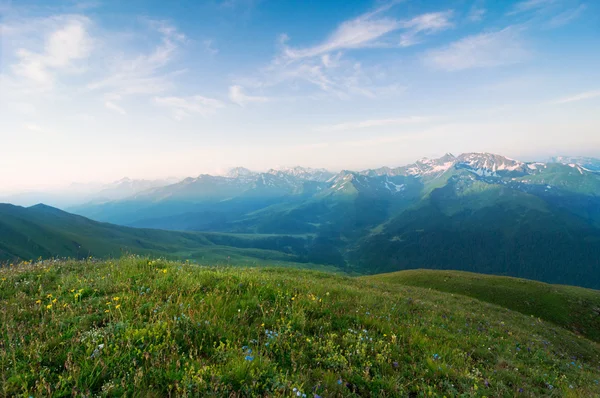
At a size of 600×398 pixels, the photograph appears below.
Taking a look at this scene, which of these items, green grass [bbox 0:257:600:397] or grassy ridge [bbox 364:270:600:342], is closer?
green grass [bbox 0:257:600:397]

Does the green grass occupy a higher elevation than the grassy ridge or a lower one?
higher

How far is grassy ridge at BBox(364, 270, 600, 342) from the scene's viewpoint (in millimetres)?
33534

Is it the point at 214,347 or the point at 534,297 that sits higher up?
the point at 214,347

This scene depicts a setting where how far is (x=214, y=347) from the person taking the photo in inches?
194

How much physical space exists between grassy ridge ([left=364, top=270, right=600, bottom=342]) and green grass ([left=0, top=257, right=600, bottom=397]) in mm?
34342

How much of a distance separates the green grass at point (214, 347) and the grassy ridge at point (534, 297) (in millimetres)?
34342

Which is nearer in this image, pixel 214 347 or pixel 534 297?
pixel 214 347

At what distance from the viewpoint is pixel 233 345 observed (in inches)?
203

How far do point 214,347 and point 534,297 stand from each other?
51785 millimetres

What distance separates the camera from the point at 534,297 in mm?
39844

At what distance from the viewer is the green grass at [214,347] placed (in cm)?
405

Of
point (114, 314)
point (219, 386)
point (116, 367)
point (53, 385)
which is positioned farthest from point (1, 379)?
point (219, 386)

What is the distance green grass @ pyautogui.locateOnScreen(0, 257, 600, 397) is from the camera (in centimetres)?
405

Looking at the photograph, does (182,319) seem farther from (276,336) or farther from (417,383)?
(417,383)
